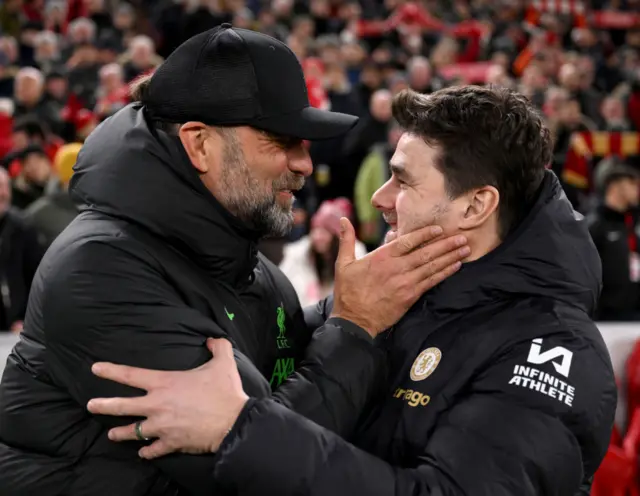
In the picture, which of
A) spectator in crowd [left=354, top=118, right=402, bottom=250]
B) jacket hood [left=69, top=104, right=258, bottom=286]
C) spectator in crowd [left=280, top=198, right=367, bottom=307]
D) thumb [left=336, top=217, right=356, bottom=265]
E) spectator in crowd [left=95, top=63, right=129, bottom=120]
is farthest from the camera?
spectator in crowd [left=95, top=63, right=129, bottom=120]

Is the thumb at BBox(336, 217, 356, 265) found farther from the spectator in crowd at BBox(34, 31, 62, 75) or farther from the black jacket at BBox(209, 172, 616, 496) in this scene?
the spectator in crowd at BBox(34, 31, 62, 75)

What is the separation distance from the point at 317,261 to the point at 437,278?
4296 millimetres

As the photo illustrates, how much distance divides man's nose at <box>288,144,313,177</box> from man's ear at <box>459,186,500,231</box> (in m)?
0.41

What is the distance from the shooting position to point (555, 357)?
2.26 meters

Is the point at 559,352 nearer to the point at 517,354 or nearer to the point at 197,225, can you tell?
the point at 517,354

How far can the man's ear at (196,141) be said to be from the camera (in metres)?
2.33

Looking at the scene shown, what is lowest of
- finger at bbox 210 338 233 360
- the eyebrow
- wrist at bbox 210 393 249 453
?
wrist at bbox 210 393 249 453

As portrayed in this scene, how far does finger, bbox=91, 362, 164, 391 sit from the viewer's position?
204cm

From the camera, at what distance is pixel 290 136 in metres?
2.40

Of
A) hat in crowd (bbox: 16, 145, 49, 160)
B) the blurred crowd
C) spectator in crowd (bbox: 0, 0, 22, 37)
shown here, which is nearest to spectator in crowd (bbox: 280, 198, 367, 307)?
the blurred crowd

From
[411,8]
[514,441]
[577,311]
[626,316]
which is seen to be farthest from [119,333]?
[411,8]

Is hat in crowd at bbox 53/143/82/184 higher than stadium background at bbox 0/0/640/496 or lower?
higher

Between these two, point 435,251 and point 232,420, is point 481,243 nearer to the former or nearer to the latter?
point 435,251

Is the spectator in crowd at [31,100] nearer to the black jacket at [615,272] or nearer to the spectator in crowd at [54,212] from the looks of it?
the spectator in crowd at [54,212]
